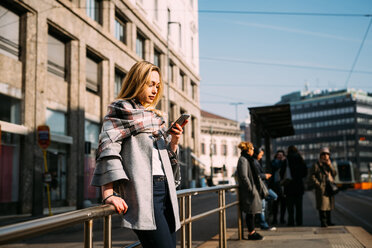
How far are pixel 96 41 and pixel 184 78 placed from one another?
1724cm

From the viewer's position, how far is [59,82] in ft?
62.6

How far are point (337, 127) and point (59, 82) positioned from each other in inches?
4218

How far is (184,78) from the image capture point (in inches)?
1526

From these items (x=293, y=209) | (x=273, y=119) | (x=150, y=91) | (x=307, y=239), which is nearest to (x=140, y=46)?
(x=273, y=119)

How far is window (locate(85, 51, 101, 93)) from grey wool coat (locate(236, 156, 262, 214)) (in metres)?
14.6

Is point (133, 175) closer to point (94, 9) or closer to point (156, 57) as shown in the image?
point (94, 9)

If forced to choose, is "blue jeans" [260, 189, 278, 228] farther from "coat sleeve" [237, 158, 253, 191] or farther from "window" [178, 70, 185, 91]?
"window" [178, 70, 185, 91]

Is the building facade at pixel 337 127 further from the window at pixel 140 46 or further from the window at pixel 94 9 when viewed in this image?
the window at pixel 94 9

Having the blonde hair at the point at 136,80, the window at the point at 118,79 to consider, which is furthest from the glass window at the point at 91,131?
the blonde hair at the point at 136,80

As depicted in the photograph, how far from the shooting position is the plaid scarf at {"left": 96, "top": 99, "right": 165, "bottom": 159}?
2.65 metres

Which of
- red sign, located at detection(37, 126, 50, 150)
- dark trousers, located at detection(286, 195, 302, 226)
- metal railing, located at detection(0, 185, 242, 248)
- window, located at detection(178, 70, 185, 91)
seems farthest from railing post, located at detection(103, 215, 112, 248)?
window, located at detection(178, 70, 185, 91)

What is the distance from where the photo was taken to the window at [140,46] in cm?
2872

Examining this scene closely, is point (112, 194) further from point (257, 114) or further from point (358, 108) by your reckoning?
point (358, 108)

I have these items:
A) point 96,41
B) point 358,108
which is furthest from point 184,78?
point 358,108
